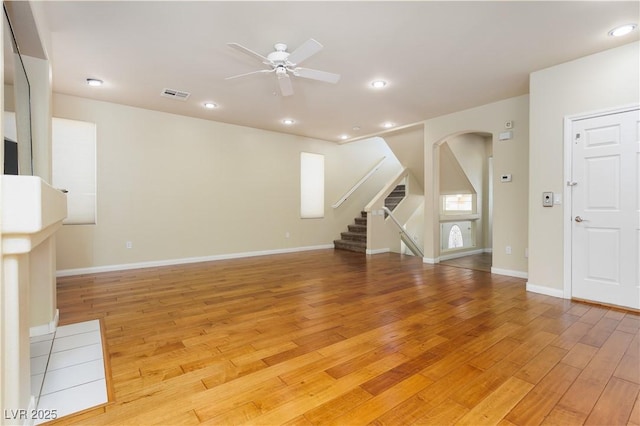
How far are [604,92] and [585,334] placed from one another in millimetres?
2481

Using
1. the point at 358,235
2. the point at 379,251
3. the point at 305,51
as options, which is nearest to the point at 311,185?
the point at 358,235

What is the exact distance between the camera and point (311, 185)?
7121mm

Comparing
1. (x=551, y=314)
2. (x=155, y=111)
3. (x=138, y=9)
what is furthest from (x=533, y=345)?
(x=155, y=111)

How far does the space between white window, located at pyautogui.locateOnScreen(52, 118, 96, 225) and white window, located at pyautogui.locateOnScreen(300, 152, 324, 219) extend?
3872mm

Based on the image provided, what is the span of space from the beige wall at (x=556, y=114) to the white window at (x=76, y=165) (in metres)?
6.18

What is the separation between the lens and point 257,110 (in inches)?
194

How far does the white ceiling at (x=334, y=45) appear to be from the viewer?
2395 mm

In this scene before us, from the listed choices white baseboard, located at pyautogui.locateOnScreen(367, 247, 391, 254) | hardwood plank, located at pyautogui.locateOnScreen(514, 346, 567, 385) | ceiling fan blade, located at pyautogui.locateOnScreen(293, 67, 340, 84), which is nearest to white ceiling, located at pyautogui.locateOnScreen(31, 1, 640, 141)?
Result: ceiling fan blade, located at pyautogui.locateOnScreen(293, 67, 340, 84)

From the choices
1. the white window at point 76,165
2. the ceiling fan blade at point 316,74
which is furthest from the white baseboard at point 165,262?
the ceiling fan blade at point 316,74

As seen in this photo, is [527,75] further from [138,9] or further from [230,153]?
[230,153]

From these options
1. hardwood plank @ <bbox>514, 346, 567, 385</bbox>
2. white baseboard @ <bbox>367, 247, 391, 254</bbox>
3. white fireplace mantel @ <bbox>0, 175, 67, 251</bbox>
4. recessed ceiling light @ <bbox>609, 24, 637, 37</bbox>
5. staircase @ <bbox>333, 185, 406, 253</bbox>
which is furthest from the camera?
staircase @ <bbox>333, 185, 406, 253</bbox>

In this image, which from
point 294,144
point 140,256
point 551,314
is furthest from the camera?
point 294,144

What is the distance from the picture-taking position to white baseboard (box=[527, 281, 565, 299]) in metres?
3.44

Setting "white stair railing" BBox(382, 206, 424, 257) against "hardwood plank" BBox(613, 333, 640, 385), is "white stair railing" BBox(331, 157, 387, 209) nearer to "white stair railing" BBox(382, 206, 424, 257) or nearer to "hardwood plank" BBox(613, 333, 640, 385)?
"white stair railing" BBox(382, 206, 424, 257)
